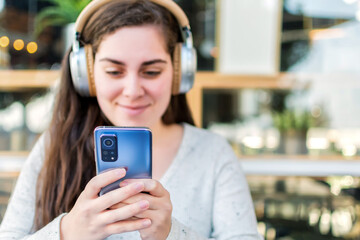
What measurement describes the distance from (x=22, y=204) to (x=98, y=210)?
12.1 inches

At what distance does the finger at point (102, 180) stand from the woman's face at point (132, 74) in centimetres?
20

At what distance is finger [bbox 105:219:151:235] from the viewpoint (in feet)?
1.76

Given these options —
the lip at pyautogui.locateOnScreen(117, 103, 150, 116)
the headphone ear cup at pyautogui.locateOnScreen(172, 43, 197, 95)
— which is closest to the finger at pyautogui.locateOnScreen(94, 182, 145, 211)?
the lip at pyautogui.locateOnScreen(117, 103, 150, 116)

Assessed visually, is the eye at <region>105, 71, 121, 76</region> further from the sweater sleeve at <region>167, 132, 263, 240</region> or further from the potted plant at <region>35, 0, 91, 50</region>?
the potted plant at <region>35, 0, 91, 50</region>

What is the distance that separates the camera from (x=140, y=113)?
2.37 ft

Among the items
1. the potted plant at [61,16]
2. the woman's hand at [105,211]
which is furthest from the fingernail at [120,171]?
the potted plant at [61,16]

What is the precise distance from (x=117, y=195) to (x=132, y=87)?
238 mm

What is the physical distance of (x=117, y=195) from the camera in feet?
1.70

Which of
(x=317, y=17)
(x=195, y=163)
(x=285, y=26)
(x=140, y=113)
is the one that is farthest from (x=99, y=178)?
(x=317, y=17)

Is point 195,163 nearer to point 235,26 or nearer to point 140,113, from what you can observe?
point 140,113

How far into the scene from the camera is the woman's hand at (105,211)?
522mm

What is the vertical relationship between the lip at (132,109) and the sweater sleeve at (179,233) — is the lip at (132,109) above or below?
above

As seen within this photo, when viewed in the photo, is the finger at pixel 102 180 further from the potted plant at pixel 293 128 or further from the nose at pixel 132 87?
the potted plant at pixel 293 128

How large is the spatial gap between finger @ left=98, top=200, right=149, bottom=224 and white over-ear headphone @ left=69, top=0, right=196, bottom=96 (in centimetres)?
33
